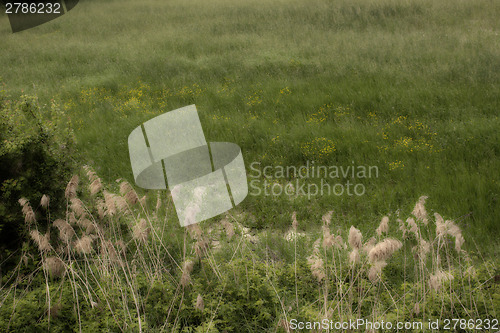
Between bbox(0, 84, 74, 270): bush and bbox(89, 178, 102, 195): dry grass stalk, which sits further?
bbox(0, 84, 74, 270): bush

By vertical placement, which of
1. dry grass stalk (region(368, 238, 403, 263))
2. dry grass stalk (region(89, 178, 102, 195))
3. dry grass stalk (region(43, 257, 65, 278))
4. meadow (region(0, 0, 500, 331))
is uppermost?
dry grass stalk (region(89, 178, 102, 195))

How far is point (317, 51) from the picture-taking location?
11.6m

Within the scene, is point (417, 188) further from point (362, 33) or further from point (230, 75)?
point (362, 33)

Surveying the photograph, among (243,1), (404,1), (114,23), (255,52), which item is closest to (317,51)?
(255,52)

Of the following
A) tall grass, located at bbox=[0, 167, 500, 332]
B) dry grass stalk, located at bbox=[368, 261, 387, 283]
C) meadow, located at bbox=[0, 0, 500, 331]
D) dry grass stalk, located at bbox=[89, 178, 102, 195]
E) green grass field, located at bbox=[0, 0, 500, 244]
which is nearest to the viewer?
dry grass stalk, located at bbox=[368, 261, 387, 283]

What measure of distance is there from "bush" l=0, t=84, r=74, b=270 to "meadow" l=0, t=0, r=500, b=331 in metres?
0.31

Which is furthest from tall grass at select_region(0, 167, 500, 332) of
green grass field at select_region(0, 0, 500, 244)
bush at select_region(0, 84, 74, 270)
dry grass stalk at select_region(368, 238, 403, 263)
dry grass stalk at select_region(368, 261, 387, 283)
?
green grass field at select_region(0, 0, 500, 244)

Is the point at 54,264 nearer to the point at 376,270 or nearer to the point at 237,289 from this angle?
the point at 237,289

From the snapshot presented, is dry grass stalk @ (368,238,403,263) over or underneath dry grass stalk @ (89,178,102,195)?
underneath

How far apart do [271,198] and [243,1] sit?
15.3m

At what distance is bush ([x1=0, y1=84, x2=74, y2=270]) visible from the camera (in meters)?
4.35

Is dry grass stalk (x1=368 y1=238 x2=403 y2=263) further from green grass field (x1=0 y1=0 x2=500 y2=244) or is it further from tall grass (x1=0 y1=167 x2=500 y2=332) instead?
green grass field (x1=0 y1=0 x2=500 y2=244)

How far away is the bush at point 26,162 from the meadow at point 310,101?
31cm

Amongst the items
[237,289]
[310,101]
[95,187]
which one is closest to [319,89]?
[310,101]
